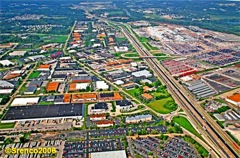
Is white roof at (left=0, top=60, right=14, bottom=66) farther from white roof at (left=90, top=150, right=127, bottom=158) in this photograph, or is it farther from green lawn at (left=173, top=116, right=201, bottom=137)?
green lawn at (left=173, top=116, right=201, bottom=137)

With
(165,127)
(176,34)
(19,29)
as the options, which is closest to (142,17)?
(176,34)

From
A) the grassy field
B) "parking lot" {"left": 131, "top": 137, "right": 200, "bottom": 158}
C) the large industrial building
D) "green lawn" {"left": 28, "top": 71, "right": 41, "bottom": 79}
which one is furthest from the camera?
"green lawn" {"left": 28, "top": 71, "right": 41, "bottom": 79}

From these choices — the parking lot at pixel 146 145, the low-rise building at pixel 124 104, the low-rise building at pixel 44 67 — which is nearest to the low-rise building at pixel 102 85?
the low-rise building at pixel 124 104

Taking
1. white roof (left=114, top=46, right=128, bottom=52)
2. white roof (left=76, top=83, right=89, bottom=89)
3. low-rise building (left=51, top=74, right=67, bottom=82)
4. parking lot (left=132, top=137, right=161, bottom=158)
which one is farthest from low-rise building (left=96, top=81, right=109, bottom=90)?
white roof (left=114, top=46, right=128, bottom=52)

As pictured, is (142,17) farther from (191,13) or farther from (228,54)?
(228,54)

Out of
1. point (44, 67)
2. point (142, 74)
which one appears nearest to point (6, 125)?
point (44, 67)

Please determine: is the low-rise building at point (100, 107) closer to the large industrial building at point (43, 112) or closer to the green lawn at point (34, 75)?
the large industrial building at point (43, 112)

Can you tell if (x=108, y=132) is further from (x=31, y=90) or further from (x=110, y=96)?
(x=31, y=90)
